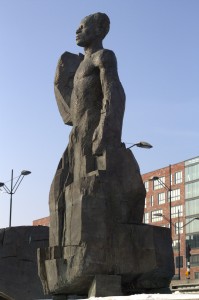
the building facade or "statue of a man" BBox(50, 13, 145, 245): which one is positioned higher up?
the building facade

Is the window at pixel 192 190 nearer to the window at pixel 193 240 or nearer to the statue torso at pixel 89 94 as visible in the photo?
the window at pixel 193 240

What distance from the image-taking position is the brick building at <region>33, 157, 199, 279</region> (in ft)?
222

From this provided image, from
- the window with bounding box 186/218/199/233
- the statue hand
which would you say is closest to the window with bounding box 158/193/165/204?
the window with bounding box 186/218/199/233

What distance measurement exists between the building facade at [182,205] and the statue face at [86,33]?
53.4 meters

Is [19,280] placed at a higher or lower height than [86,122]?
lower

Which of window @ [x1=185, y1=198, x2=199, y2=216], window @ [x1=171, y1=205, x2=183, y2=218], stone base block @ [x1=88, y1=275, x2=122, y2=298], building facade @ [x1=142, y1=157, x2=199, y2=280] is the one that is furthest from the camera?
window @ [x1=171, y1=205, x2=183, y2=218]

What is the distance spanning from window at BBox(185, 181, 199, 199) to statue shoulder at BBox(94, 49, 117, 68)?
5748 centimetres

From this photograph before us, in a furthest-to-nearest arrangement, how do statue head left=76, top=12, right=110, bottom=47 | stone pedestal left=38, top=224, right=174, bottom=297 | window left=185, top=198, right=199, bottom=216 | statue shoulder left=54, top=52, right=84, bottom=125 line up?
window left=185, top=198, right=199, bottom=216
statue shoulder left=54, top=52, right=84, bottom=125
statue head left=76, top=12, right=110, bottom=47
stone pedestal left=38, top=224, right=174, bottom=297

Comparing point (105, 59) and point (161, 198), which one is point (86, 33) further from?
point (161, 198)

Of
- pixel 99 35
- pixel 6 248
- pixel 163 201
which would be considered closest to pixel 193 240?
pixel 163 201

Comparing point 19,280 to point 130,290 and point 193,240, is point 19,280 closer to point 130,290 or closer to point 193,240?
point 130,290

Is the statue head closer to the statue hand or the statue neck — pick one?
the statue neck

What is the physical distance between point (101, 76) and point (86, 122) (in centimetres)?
87

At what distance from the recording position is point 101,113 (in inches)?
452
